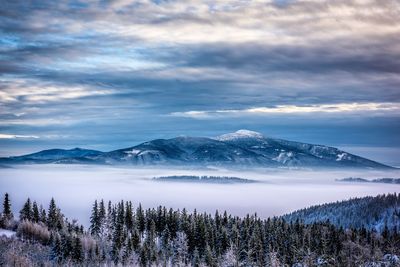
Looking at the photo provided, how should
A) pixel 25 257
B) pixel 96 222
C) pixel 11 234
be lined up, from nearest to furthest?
1. pixel 25 257
2. pixel 11 234
3. pixel 96 222

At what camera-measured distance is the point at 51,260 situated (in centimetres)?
14738

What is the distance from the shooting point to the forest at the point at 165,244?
→ 497 feet

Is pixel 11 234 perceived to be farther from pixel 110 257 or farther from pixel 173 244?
pixel 173 244

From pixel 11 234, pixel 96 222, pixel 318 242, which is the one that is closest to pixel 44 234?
pixel 11 234

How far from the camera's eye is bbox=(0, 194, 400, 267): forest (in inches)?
5969

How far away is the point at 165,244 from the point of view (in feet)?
582

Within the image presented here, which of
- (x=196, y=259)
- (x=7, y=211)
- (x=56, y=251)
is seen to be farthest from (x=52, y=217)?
(x=196, y=259)

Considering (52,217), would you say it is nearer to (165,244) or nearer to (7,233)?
(7,233)

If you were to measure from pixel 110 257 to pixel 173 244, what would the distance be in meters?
24.0

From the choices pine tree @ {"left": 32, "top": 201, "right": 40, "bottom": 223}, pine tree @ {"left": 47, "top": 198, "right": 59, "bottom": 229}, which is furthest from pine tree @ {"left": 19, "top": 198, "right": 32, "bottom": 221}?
pine tree @ {"left": 47, "top": 198, "right": 59, "bottom": 229}

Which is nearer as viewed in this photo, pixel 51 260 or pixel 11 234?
pixel 51 260

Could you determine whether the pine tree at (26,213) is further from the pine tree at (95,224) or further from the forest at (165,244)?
the pine tree at (95,224)

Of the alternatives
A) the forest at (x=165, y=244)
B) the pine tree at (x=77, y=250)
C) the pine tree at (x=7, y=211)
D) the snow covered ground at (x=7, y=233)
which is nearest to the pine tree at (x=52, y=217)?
the forest at (x=165, y=244)

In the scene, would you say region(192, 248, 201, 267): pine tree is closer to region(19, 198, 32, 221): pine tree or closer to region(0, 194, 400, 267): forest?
region(0, 194, 400, 267): forest
